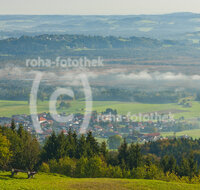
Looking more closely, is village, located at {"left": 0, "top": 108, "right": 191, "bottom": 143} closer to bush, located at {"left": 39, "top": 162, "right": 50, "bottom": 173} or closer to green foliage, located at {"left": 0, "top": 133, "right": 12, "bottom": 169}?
bush, located at {"left": 39, "top": 162, "right": 50, "bottom": 173}

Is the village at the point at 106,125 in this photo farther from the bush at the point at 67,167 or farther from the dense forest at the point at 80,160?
the bush at the point at 67,167

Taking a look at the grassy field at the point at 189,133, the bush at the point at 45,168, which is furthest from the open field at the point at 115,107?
the bush at the point at 45,168

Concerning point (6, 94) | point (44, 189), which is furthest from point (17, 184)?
point (6, 94)

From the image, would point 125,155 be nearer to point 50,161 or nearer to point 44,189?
point 50,161

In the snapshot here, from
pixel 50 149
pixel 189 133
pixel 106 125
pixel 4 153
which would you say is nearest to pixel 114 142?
pixel 189 133

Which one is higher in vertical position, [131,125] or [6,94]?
[6,94]

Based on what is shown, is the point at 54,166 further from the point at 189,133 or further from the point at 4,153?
the point at 189,133
